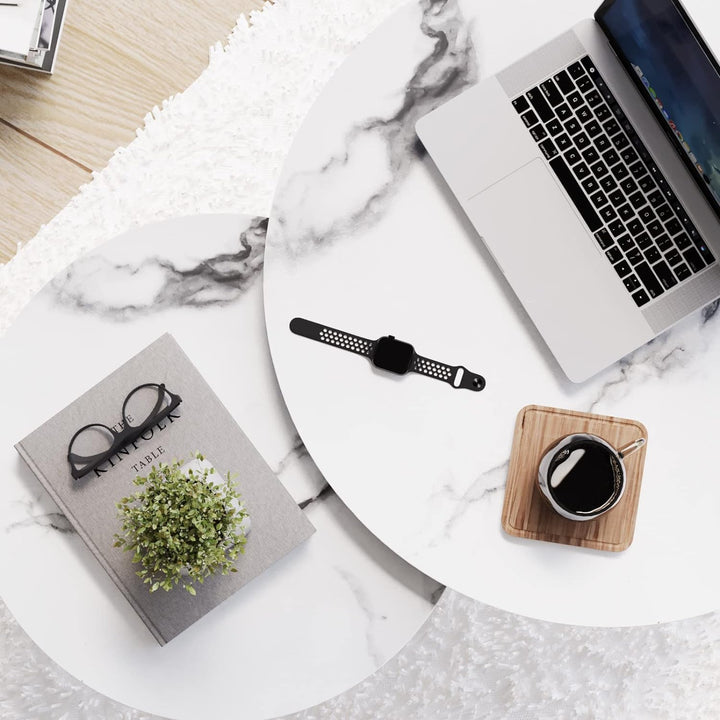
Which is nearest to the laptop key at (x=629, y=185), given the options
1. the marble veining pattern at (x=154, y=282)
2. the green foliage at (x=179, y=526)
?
the marble veining pattern at (x=154, y=282)

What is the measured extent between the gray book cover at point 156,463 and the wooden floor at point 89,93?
54 cm

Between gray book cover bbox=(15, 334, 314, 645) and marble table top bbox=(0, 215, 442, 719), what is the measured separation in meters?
0.02

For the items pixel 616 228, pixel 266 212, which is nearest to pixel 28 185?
pixel 266 212

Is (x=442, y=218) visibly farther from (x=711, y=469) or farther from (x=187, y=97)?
(x=187, y=97)

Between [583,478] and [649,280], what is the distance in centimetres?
24

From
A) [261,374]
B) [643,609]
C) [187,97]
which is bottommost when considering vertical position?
[643,609]

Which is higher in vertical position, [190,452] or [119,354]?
[119,354]

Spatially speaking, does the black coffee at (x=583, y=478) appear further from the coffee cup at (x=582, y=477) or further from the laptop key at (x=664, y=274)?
the laptop key at (x=664, y=274)

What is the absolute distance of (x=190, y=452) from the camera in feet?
2.93

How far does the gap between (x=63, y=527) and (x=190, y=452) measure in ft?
0.56

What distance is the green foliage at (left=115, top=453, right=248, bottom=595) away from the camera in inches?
32.2

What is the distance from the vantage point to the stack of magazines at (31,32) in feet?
3.77

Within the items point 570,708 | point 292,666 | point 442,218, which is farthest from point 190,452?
point 570,708

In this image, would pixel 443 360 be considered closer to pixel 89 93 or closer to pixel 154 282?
pixel 154 282
